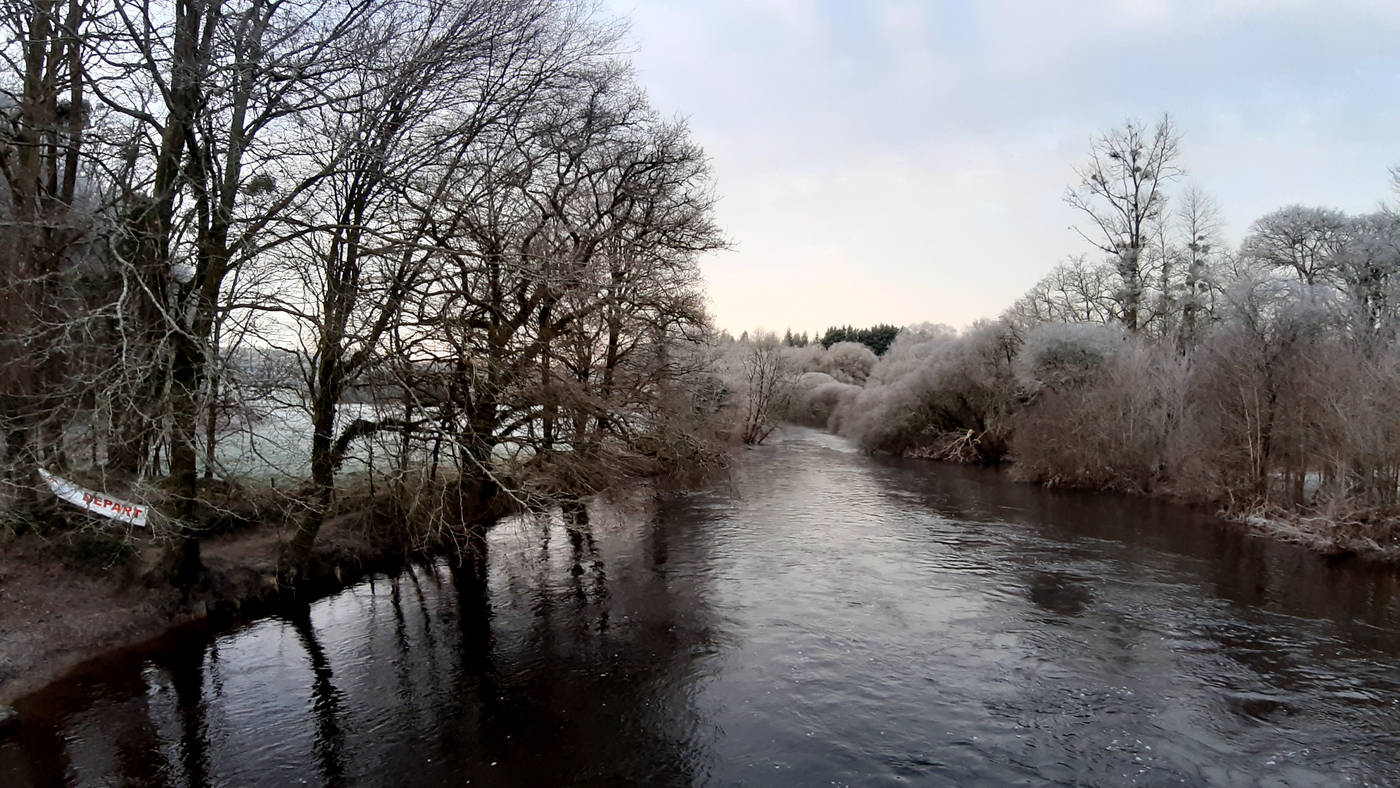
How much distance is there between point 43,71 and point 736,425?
109 feet

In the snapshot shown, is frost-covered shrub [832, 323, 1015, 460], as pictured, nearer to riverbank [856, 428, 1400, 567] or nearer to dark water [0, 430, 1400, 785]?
riverbank [856, 428, 1400, 567]

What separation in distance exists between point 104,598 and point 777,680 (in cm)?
993

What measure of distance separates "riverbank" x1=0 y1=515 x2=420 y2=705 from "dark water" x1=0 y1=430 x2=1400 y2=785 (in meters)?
0.57

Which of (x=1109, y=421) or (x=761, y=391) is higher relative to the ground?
(x=761, y=391)

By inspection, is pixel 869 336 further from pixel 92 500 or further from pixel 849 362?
pixel 92 500

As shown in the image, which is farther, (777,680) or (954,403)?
(954,403)

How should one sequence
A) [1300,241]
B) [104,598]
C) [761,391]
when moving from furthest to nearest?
[761,391] < [1300,241] < [104,598]

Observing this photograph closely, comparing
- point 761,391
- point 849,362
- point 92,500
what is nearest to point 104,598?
point 92,500

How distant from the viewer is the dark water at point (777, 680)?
24.3 ft

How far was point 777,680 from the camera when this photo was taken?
30.9 feet

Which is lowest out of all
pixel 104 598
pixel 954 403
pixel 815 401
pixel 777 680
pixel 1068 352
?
pixel 777 680

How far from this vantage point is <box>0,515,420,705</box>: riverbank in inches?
Answer: 367

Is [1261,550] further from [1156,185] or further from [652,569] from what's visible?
[1156,185]

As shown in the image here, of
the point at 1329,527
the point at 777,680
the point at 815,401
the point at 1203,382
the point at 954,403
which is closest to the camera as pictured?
the point at 777,680
